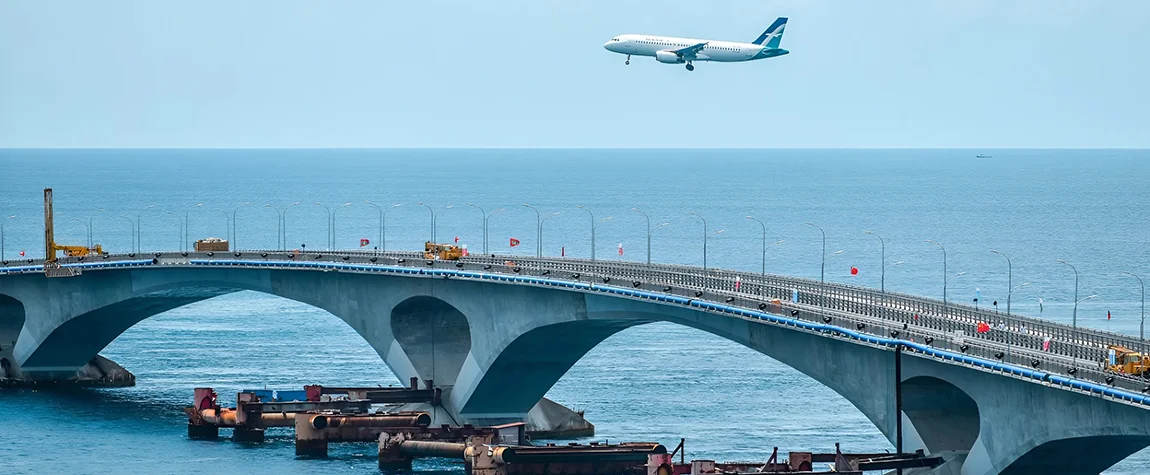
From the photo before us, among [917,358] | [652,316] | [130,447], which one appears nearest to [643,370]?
[652,316]

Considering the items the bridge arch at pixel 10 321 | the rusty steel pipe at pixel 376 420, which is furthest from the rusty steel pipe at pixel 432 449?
the bridge arch at pixel 10 321

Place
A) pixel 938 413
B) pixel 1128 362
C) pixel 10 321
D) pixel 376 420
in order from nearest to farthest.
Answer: pixel 1128 362 < pixel 938 413 < pixel 376 420 < pixel 10 321
